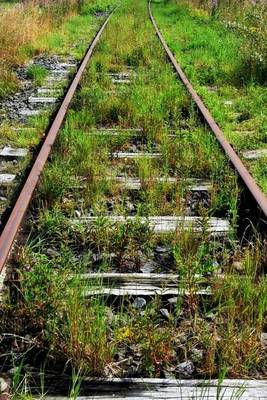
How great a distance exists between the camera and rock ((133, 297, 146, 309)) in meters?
2.70

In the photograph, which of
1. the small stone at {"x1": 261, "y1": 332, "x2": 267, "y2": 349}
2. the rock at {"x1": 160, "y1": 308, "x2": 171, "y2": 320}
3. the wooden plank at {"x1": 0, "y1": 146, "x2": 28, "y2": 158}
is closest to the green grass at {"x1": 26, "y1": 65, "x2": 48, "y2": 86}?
the wooden plank at {"x1": 0, "y1": 146, "x2": 28, "y2": 158}

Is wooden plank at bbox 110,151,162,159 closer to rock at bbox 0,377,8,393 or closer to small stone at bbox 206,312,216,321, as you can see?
small stone at bbox 206,312,216,321

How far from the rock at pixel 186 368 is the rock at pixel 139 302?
0.44 metres

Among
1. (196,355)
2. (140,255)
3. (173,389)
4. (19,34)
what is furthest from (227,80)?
(173,389)

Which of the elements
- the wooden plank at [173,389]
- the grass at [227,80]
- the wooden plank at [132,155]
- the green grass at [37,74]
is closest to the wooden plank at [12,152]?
the wooden plank at [132,155]

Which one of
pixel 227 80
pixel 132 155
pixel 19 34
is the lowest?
pixel 227 80

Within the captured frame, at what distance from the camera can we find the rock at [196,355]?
7.70 ft

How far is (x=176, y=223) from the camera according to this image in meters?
3.47

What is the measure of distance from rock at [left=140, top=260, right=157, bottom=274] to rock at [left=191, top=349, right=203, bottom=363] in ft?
2.27

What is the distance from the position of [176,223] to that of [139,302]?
0.85 meters

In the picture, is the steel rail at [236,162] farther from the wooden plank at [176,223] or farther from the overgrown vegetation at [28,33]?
the overgrown vegetation at [28,33]

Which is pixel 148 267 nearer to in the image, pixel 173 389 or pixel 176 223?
pixel 176 223

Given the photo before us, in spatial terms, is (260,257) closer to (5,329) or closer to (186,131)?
(5,329)

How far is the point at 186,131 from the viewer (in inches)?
206
